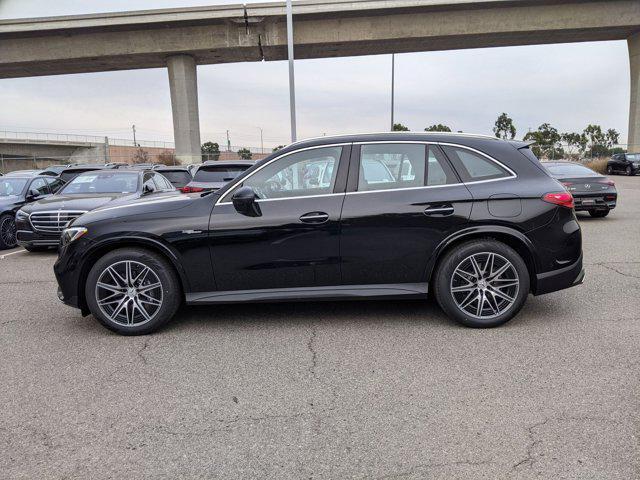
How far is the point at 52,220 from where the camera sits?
8.71 m

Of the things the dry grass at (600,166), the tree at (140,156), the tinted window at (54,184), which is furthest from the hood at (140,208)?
the tree at (140,156)

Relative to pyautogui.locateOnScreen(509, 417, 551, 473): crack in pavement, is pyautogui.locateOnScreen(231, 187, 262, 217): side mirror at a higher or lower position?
higher

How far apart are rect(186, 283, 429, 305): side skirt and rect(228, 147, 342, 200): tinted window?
2.90ft

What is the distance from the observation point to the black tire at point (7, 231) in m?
10.1

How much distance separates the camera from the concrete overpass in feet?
112

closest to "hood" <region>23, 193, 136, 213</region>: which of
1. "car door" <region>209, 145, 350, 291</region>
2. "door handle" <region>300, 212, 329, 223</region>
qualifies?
"car door" <region>209, 145, 350, 291</region>

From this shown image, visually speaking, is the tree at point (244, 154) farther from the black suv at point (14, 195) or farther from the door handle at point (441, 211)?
the door handle at point (441, 211)

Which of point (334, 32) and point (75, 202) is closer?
point (75, 202)

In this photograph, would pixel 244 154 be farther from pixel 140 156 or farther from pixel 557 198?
pixel 557 198

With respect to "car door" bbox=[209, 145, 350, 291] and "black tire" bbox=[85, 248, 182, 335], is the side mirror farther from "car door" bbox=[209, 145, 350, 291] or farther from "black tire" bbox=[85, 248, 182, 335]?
"black tire" bbox=[85, 248, 182, 335]

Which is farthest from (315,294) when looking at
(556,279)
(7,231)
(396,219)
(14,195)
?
(14,195)

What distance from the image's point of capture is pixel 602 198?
12141 millimetres

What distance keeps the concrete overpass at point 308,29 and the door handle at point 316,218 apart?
1297 inches

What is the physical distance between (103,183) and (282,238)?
6719mm
